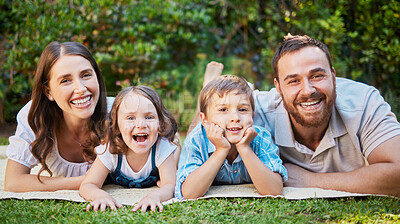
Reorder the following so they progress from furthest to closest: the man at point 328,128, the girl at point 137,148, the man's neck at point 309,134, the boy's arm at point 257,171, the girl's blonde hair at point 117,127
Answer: the man's neck at point 309,134 → the girl's blonde hair at point 117,127 → the girl at point 137,148 → the man at point 328,128 → the boy's arm at point 257,171

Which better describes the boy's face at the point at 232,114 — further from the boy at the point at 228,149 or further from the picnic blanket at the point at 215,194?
the picnic blanket at the point at 215,194

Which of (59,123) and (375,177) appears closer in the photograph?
(375,177)

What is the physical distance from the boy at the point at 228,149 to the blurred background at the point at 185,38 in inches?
121

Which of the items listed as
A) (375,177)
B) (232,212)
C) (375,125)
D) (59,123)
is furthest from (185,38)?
(232,212)

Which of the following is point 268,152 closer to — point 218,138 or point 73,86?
point 218,138

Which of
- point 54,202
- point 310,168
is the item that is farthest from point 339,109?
point 54,202

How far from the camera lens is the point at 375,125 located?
3002 mm

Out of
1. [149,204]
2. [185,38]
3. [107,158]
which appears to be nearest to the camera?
[149,204]

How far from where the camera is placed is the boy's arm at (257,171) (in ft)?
9.09

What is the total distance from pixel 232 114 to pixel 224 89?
0.65 feet

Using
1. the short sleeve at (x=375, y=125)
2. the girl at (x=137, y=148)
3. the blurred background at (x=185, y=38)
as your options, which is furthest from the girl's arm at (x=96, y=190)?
the blurred background at (x=185, y=38)

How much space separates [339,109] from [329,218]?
1.02m

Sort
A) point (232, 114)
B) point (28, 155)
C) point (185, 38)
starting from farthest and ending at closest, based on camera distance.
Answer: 1. point (185, 38)
2. point (28, 155)
3. point (232, 114)

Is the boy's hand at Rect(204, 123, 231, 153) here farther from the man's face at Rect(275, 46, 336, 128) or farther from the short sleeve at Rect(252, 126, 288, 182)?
the man's face at Rect(275, 46, 336, 128)
